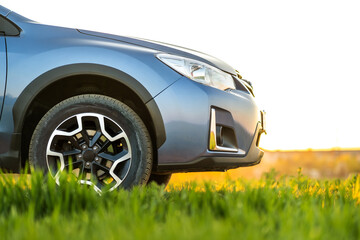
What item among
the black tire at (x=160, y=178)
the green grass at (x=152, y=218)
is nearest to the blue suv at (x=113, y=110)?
the green grass at (x=152, y=218)

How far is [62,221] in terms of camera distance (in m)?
2.16

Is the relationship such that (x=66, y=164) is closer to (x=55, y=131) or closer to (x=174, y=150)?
(x=55, y=131)

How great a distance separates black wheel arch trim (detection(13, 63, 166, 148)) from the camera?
133 inches

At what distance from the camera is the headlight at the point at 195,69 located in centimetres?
342

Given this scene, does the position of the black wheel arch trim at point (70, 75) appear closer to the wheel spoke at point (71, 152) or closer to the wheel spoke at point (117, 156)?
the wheel spoke at point (117, 156)

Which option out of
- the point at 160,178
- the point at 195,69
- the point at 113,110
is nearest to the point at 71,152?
the point at 113,110

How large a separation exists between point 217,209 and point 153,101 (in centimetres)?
110

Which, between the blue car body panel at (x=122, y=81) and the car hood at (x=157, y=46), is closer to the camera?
the blue car body panel at (x=122, y=81)

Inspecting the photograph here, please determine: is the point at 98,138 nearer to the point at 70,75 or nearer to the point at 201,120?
the point at 70,75

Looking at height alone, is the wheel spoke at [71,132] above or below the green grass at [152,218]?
above

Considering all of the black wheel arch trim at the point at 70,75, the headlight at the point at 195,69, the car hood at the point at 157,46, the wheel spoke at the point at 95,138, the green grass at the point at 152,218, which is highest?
the car hood at the point at 157,46

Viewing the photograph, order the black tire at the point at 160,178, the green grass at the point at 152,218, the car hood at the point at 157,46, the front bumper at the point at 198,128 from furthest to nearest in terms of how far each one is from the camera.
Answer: the black tire at the point at 160,178 < the car hood at the point at 157,46 < the front bumper at the point at 198,128 < the green grass at the point at 152,218

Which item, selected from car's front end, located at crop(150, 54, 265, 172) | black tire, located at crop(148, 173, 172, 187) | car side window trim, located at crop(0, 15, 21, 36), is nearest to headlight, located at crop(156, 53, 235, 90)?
car's front end, located at crop(150, 54, 265, 172)

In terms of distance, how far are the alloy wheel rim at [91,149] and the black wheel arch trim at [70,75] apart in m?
0.28
